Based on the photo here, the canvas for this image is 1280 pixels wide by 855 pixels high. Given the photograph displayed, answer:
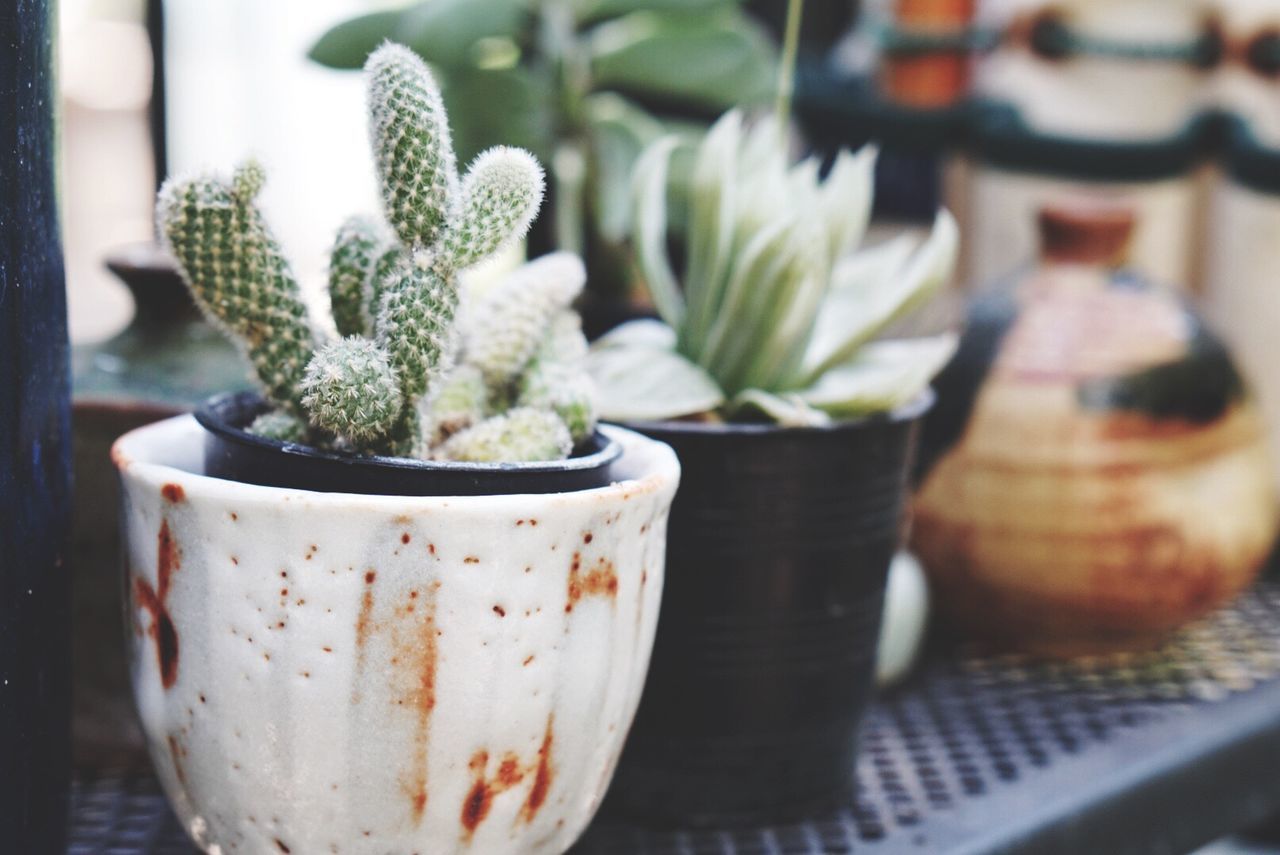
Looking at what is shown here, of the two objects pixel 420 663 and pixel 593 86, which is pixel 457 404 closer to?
pixel 420 663

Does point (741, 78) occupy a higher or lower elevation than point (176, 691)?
higher

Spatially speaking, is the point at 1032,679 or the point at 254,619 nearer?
the point at 254,619

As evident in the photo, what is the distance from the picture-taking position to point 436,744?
0.47 m

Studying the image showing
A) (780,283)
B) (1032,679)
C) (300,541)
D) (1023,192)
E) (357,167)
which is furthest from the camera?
(357,167)

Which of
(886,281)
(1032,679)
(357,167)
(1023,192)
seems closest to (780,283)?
(886,281)

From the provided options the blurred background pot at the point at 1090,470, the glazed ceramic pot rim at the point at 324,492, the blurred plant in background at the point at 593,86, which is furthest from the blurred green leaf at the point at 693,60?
the glazed ceramic pot rim at the point at 324,492

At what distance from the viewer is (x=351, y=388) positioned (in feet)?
1.50

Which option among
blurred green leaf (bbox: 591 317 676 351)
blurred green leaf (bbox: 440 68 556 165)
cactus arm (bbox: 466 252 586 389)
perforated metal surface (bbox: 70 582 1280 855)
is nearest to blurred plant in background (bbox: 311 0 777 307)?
blurred green leaf (bbox: 440 68 556 165)

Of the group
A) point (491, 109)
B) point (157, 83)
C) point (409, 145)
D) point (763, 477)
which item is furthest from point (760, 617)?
point (157, 83)

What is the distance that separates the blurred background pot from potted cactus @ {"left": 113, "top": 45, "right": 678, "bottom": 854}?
0.42m

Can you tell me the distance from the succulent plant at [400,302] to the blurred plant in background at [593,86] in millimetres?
271

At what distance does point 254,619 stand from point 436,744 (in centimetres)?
8

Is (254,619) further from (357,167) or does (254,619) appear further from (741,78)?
(357,167)

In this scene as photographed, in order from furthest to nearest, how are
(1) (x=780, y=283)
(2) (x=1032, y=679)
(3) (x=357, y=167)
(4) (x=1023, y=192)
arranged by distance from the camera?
(3) (x=357, y=167), (4) (x=1023, y=192), (2) (x=1032, y=679), (1) (x=780, y=283)
